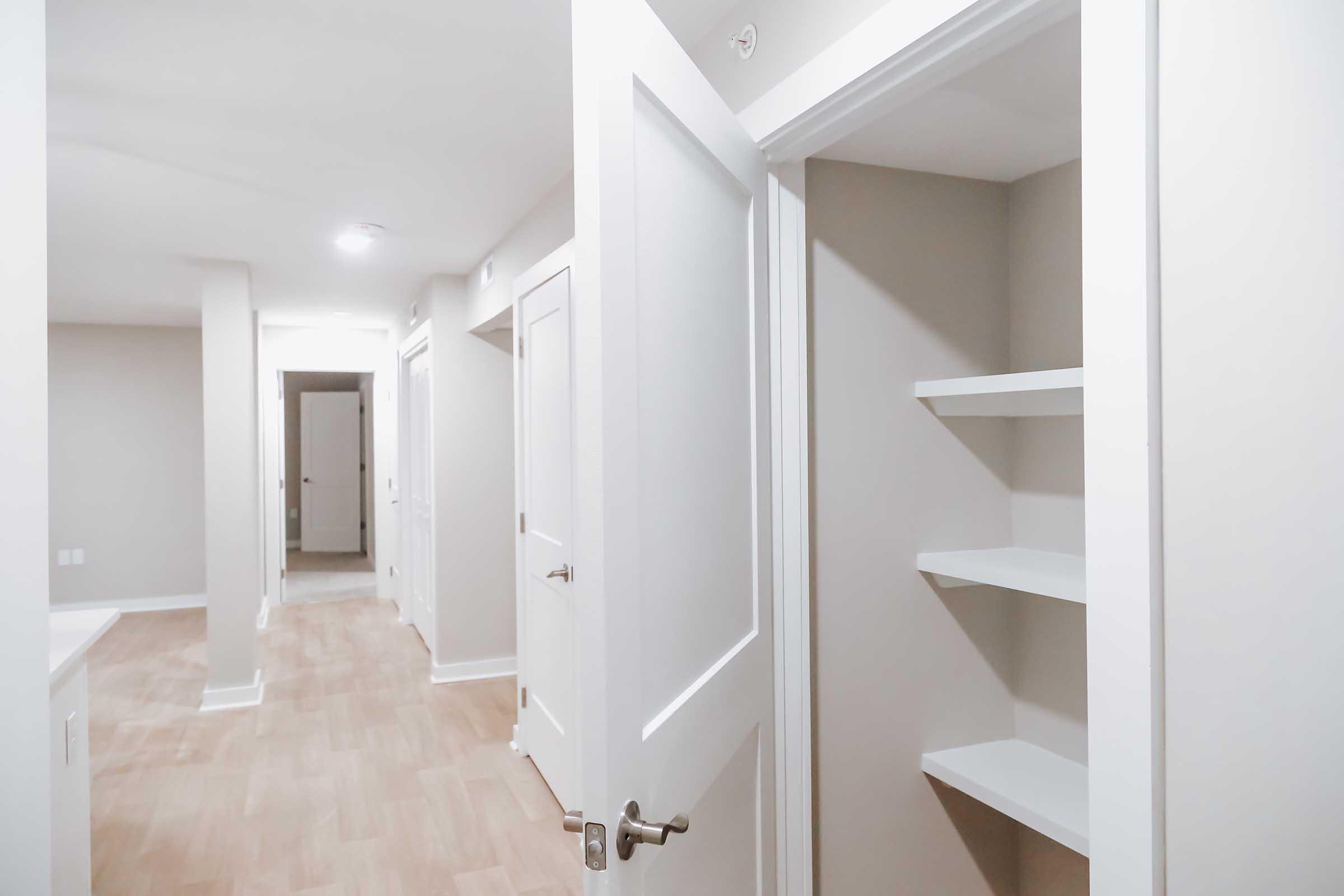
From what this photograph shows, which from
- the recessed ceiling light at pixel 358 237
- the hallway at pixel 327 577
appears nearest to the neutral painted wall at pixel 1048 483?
the recessed ceiling light at pixel 358 237

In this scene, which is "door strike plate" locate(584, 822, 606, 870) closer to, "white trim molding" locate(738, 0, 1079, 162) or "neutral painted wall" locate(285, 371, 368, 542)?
"white trim molding" locate(738, 0, 1079, 162)

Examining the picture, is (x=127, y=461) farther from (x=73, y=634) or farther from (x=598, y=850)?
(x=598, y=850)

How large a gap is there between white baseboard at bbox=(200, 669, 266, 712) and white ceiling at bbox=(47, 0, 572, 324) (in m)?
2.36

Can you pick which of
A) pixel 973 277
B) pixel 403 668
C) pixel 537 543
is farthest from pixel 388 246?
pixel 973 277

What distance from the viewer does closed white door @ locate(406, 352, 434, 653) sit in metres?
5.21

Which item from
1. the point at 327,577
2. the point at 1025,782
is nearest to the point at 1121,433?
the point at 1025,782

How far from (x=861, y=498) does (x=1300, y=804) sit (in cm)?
121

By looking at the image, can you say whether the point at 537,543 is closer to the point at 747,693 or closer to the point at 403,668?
the point at 747,693

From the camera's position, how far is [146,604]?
692 cm

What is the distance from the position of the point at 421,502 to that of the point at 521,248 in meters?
2.50

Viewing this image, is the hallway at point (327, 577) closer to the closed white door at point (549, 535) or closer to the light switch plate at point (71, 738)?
the closed white door at point (549, 535)

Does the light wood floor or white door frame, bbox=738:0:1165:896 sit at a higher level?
white door frame, bbox=738:0:1165:896

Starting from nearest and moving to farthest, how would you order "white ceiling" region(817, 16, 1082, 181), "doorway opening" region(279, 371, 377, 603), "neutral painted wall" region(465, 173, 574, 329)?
"white ceiling" region(817, 16, 1082, 181) → "neutral painted wall" region(465, 173, 574, 329) → "doorway opening" region(279, 371, 377, 603)

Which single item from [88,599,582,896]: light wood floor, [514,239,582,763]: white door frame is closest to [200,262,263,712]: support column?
[88,599,582,896]: light wood floor
